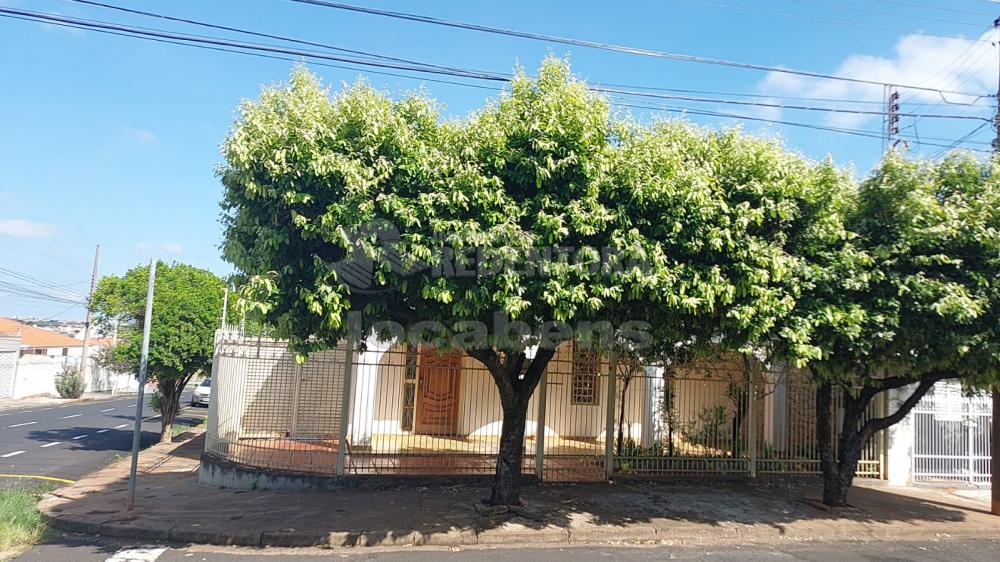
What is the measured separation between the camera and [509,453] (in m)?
7.86

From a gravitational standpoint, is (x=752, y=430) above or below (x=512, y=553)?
above

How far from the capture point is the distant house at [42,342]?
134 feet

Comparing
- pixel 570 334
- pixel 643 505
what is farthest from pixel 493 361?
pixel 643 505

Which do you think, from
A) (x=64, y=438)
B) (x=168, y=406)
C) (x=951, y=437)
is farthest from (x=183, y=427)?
(x=951, y=437)

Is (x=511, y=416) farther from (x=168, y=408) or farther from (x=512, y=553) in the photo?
(x=168, y=408)

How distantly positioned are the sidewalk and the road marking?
35 cm

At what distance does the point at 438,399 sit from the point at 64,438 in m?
Answer: 11.9

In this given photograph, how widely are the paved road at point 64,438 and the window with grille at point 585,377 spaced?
355 inches

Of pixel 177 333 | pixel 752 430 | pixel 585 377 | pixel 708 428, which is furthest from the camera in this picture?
pixel 177 333

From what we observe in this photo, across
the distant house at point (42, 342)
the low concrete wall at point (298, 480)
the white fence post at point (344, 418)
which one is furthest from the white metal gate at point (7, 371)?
the white fence post at point (344, 418)

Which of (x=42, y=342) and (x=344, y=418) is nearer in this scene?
(x=344, y=418)

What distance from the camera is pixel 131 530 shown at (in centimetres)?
717

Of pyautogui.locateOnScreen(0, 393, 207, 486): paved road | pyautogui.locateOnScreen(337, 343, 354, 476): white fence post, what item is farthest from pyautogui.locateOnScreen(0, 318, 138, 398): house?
pyautogui.locateOnScreen(337, 343, 354, 476): white fence post

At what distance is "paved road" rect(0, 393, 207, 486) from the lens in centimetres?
1197
